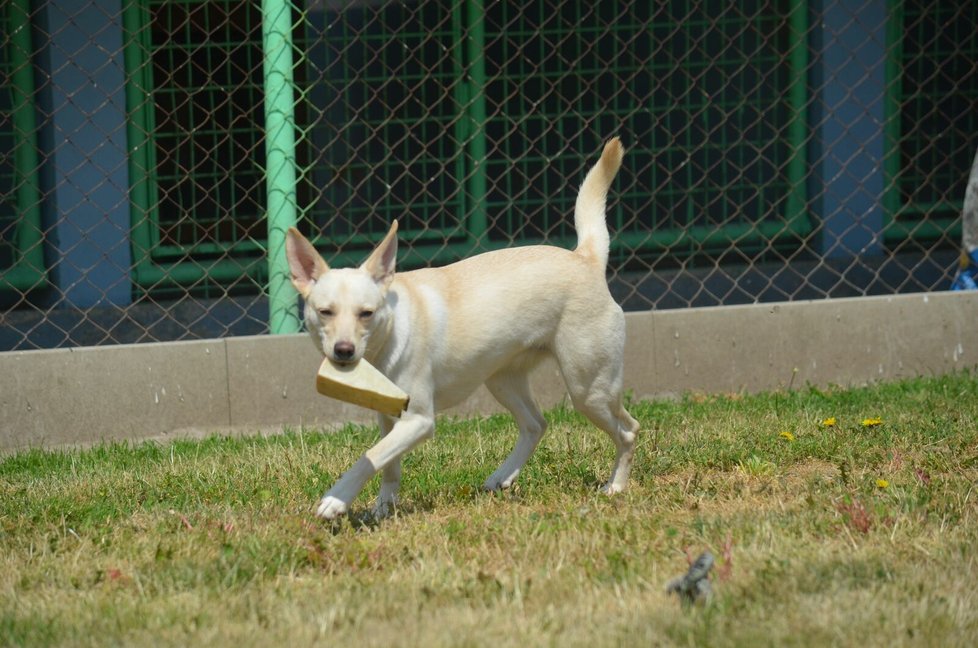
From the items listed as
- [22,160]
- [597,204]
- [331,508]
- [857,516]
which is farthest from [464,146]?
[857,516]

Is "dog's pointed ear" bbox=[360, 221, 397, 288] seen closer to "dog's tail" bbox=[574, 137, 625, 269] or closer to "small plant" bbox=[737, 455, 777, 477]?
"dog's tail" bbox=[574, 137, 625, 269]

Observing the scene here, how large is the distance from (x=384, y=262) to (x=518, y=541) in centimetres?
95

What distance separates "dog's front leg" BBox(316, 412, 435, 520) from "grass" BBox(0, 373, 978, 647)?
102mm

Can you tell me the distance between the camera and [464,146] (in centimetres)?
701

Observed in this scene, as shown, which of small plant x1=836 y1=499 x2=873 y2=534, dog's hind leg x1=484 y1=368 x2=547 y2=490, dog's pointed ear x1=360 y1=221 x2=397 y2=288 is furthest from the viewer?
dog's hind leg x1=484 y1=368 x2=547 y2=490

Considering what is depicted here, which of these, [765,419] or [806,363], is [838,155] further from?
[765,419]

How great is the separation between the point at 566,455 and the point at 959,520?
155cm

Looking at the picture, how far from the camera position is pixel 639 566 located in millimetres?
3375

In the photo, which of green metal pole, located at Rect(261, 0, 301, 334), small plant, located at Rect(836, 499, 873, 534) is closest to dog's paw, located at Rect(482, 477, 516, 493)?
small plant, located at Rect(836, 499, 873, 534)

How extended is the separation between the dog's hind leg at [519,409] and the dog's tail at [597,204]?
0.50m

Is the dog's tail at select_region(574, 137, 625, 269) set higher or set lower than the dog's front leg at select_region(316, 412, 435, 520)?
higher

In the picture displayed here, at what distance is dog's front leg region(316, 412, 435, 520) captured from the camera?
3.76m

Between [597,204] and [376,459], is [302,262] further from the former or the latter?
[597,204]

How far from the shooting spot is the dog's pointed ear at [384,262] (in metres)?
3.92
